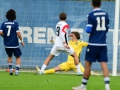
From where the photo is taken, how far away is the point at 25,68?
1972cm

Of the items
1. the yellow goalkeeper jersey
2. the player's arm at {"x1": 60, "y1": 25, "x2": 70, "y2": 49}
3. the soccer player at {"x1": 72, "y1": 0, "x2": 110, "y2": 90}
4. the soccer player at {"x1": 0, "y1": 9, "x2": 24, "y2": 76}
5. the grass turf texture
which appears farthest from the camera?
the yellow goalkeeper jersey

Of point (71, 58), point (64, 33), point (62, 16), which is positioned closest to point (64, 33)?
point (64, 33)

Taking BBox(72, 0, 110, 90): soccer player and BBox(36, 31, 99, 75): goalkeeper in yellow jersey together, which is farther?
BBox(36, 31, 99, 75): goalkeeper in yellow jersey

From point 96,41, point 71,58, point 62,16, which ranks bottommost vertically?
point 71,58

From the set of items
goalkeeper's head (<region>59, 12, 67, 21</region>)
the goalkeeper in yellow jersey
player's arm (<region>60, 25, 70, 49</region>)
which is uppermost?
goalkeeper's head (<region>59, 12, 67, 21</region>)

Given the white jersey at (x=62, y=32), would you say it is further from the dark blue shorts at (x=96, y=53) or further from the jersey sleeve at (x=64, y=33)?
the dark blue shorts at (x=96, y=53)

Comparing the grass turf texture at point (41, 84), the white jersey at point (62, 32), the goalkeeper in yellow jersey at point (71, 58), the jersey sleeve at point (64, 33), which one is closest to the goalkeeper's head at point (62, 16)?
the white jersey at point (62, 32)

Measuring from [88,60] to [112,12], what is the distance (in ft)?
27.8

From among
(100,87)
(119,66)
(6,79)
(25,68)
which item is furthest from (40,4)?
(100,87)

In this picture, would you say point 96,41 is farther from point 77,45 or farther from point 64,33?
point 77,45

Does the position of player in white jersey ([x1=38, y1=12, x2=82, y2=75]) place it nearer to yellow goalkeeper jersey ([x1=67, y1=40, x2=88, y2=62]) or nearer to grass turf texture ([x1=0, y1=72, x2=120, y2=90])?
yellow goalkeeper jersey ([x1=67, y1=40, x2=88, y2=62])

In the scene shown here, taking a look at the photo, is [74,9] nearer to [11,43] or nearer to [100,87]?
[11,43]

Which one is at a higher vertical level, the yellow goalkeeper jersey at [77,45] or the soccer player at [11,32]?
the soccer player at [11,32]

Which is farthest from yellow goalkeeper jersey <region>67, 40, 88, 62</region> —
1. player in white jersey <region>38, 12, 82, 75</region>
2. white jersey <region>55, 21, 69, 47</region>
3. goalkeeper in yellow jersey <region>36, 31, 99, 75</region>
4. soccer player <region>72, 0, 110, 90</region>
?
soccer player <region>72, 0, 110, 90</region>
